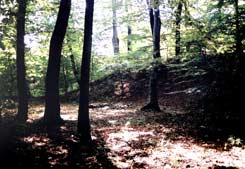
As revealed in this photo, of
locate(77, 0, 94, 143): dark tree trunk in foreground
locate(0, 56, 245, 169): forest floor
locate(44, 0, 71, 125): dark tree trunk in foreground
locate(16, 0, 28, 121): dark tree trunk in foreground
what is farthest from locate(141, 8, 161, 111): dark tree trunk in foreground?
locate(77, 0, 94, 143): dark tree trunk in foreground

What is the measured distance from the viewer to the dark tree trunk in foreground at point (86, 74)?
1191 centimetres

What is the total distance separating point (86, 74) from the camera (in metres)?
12.0

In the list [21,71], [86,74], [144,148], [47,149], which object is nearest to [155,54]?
[21,71]

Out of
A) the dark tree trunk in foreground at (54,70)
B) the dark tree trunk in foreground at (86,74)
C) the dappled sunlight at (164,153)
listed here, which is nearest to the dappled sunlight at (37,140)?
the dark tree trunk in foreground at (86,74)

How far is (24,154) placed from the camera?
10.2m

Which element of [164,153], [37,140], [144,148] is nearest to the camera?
[164,153]

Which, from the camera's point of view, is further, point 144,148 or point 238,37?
point 238,37

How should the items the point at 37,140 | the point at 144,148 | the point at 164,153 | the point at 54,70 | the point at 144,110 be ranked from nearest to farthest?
the point at 164,153, the point at 144,148, the point at 37,140, the point at 54,70, the point at 144,110

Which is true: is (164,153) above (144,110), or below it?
below

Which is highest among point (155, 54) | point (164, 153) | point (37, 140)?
point (155, 54)

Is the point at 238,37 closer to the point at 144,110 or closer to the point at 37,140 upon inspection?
the point at 144,110

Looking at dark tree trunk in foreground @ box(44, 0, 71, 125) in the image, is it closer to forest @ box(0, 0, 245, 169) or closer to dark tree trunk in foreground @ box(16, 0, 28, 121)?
forest @ box(0, 0, 245, 169)

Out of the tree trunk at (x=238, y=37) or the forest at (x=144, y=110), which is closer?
the forest at (x=144, y=110)

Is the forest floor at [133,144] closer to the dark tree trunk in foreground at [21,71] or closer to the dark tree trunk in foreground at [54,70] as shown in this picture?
the dark tree trunk in foreground at [54,70]
